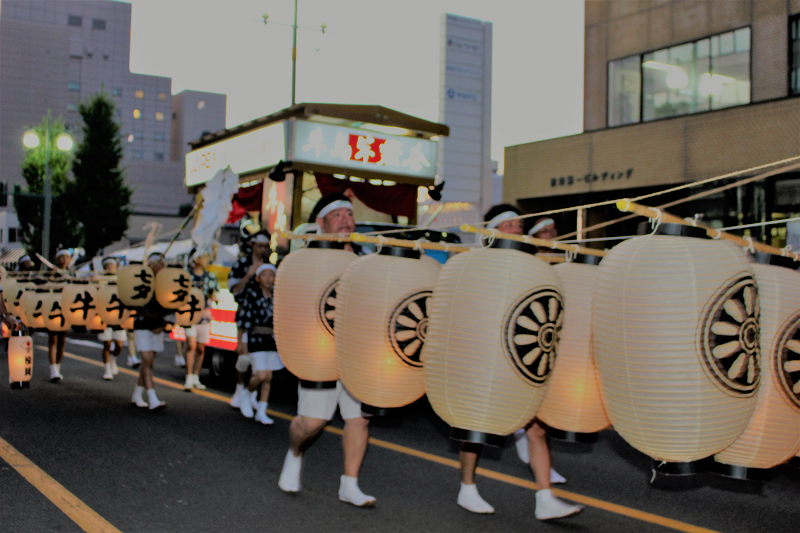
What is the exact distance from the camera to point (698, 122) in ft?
54.9

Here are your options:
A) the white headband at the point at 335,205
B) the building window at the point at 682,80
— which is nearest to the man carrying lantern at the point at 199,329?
the white headband at the point at 335,205

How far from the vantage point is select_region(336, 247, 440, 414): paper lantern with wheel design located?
173 inches

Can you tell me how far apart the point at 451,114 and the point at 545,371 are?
4713 cm

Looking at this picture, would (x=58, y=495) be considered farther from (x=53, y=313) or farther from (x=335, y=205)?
(x=53, y=313)

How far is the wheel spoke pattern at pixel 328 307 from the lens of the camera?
5.08 m

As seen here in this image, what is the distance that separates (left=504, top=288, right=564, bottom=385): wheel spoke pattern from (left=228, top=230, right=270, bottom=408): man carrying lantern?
5.22 m

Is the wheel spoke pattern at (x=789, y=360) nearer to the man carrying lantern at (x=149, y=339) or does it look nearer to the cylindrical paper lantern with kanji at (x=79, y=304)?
the man carrying lantern at (x=149, y=339)

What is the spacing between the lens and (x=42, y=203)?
1532 inches

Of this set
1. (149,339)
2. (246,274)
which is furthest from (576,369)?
(149,339)

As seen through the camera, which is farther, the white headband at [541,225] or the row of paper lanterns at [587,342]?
the white headband at [541,225]

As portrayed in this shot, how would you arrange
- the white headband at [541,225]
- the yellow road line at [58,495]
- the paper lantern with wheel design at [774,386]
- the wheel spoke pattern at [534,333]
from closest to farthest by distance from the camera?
the paper lantern with wheel design at [774,386], the wheel spoke pattern at [534,333], the yellow road line at [58,495], the white headband at [541,225]

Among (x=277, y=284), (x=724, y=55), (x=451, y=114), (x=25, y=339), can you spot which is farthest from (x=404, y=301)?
(x=451, y=114)

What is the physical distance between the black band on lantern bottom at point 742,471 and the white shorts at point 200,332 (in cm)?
808

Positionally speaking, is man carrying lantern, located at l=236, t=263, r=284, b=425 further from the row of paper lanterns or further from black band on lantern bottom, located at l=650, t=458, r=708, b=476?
black band on lantern bottom, located at l=650, t=458, r=708, b=476
